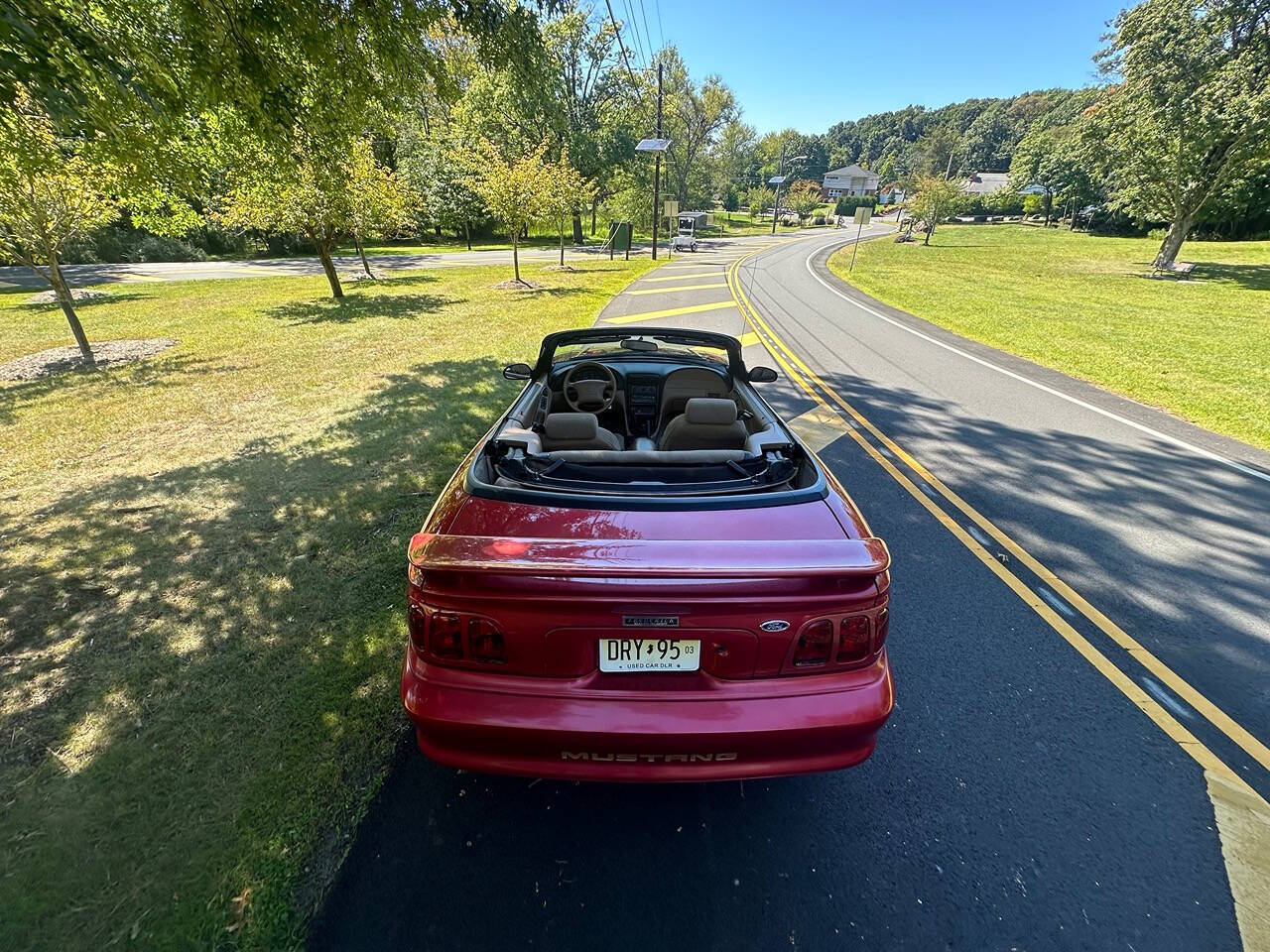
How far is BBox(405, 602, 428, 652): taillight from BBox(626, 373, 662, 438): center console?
270 centimetres

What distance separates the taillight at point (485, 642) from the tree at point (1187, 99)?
26.9m

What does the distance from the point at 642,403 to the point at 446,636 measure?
9.46ft

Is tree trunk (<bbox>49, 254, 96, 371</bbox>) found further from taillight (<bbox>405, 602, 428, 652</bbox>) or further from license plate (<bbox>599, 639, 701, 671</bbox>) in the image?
license plate (<bbox>599, 639, 701, 671</bbox>)

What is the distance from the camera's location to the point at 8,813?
6.63ft

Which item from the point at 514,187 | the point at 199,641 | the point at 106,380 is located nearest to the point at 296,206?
the point at 514,187

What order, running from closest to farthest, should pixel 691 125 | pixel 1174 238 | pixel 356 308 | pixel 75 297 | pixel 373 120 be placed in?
pixel 373 120, pixel 356 308, pixel 75 297, pixel 1174 238, pixel 691 125

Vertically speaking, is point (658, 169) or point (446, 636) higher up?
point (658, 169)

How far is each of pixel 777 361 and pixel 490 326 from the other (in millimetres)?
6339

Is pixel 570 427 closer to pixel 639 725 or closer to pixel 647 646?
pixel 647 646

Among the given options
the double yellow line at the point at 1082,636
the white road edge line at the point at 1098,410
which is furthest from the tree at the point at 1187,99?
the double yellow line at the point at 1082,636

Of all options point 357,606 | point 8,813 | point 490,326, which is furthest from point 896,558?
point 490,326

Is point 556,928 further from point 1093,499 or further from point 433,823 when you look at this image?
point 1093,499

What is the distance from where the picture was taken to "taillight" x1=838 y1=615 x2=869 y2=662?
1.83 meters

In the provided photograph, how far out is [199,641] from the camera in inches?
116
